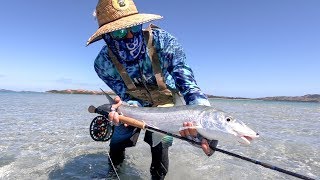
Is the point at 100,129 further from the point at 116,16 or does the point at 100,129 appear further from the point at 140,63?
the point at 116,16

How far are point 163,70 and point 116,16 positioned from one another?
964mm

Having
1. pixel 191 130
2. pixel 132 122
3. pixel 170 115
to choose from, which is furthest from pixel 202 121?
pixel 132 122

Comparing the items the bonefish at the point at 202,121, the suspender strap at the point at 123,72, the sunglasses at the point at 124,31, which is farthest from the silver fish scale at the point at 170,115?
the sunglasses at the point at 124,31

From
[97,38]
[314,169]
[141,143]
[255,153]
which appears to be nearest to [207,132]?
[97,38]

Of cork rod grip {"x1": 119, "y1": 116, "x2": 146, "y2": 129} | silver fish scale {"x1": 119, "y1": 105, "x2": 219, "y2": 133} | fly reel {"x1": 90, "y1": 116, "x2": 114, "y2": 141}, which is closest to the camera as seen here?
silver fish scale {"x1": 119, "y1": 105, "x2": 219, "y2": 133}

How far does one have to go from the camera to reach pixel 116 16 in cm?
485

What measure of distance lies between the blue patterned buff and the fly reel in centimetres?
51

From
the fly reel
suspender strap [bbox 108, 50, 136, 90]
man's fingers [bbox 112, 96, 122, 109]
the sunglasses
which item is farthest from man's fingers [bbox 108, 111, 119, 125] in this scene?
the fly reel

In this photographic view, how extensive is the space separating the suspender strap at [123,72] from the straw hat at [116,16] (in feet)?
1.11

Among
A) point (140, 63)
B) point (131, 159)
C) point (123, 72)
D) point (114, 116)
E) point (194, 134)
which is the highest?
point (140, 63)

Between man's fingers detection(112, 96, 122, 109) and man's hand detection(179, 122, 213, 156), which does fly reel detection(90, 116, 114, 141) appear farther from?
man's hand detection(179, 122, 213, 156)

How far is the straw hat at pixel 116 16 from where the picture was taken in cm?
464

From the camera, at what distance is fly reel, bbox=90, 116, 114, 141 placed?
18.7ft

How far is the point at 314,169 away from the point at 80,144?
18.6 ft
